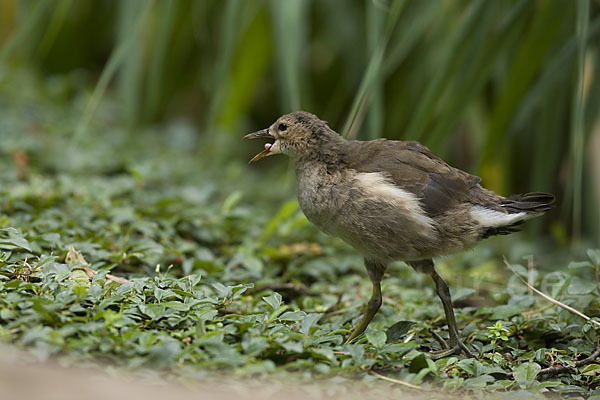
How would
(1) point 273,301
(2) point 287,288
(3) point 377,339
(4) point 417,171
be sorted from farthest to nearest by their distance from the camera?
(2) point 287,288
(4) point 417,171
(1) point 273,301
(3) point 377,339

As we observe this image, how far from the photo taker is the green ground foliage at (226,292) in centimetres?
202

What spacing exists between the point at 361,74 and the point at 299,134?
2.46 m

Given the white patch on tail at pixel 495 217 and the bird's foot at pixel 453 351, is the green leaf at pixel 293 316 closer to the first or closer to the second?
the bird's foot at pixel 453 351

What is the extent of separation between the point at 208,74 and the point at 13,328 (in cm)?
388

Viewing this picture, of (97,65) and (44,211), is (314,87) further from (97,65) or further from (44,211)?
(44,211)

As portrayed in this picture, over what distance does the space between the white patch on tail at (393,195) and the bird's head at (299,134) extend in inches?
11.1

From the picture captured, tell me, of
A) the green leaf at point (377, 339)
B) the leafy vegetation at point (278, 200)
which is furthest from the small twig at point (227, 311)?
the green leaf at point (377, 339)

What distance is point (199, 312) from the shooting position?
2188 mm

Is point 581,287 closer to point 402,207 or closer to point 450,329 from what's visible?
point 450,329

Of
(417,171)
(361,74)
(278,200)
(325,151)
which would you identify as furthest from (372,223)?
(361,74)

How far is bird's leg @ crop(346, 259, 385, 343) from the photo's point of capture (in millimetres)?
2510

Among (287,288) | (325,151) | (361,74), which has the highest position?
(361,74)

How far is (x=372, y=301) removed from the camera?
260cm

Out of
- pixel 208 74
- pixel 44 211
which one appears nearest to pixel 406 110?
pixel 208 74
